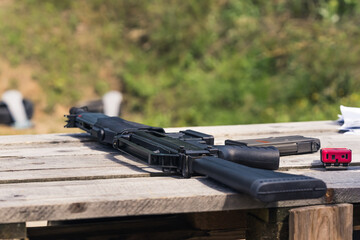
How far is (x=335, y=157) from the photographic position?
2406mm

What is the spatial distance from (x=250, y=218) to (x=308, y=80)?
760 cm

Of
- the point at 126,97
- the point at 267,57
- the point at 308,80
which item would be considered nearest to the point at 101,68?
the point at 126,97

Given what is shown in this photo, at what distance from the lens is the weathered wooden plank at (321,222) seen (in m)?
1.98

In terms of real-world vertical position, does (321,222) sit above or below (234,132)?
below

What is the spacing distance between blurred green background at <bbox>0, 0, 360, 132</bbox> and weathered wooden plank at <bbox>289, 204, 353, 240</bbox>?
6.58 meters

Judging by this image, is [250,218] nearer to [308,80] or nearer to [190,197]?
[190,197]

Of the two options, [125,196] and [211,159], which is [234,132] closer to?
[211,159]

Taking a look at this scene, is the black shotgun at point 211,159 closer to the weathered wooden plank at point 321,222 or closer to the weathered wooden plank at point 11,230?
the weathered wooden plank at point 321,222

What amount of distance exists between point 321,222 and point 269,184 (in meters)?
0.28

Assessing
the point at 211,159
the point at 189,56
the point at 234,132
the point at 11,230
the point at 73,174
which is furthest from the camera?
the point at 189,56

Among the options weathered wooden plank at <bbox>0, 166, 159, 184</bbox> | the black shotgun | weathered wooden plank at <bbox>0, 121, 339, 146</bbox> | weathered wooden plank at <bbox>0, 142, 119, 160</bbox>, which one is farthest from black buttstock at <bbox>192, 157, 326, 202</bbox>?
weathered wooden plank at <bbox>0, 121, 339, 146</bbox>

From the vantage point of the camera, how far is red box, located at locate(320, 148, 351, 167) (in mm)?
2398

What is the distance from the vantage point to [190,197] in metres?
1.93

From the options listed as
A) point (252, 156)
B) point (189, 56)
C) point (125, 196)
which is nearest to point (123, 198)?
point (125, 196)
